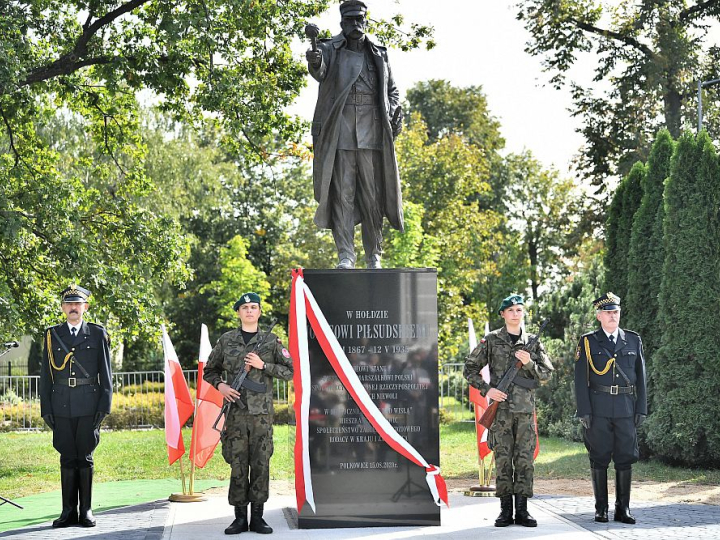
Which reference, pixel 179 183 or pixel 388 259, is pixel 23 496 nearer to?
pixel 388 259

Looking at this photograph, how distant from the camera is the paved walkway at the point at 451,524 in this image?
26.2ft

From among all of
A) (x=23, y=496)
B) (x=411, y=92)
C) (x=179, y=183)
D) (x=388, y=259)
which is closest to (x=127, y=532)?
(x=23, y=496)

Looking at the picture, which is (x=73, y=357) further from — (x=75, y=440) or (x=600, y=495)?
(x=600, y=495)

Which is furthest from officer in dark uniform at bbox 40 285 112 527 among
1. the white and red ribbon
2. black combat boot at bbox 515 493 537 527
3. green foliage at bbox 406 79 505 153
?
green foliage at bbox 406 79 505 153

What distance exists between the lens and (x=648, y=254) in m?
14.8

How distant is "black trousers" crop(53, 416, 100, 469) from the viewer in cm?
878

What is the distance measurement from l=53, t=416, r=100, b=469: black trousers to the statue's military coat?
105 inches

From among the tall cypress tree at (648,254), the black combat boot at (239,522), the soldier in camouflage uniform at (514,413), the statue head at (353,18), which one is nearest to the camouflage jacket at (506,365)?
the soldier in camouflage uniform at (514,413)

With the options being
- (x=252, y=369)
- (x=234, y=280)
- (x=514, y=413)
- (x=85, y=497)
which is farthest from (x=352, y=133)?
(x=234, y=280)

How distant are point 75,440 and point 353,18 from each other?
435 cm

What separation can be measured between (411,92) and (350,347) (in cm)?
3409

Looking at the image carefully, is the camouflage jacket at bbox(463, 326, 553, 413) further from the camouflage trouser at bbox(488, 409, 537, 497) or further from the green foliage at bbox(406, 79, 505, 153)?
the green foliage at bbox(406, 79, 505, 153)

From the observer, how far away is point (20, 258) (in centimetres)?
1519

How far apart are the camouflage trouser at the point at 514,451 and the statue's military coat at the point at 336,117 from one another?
→ 76.7 inches
